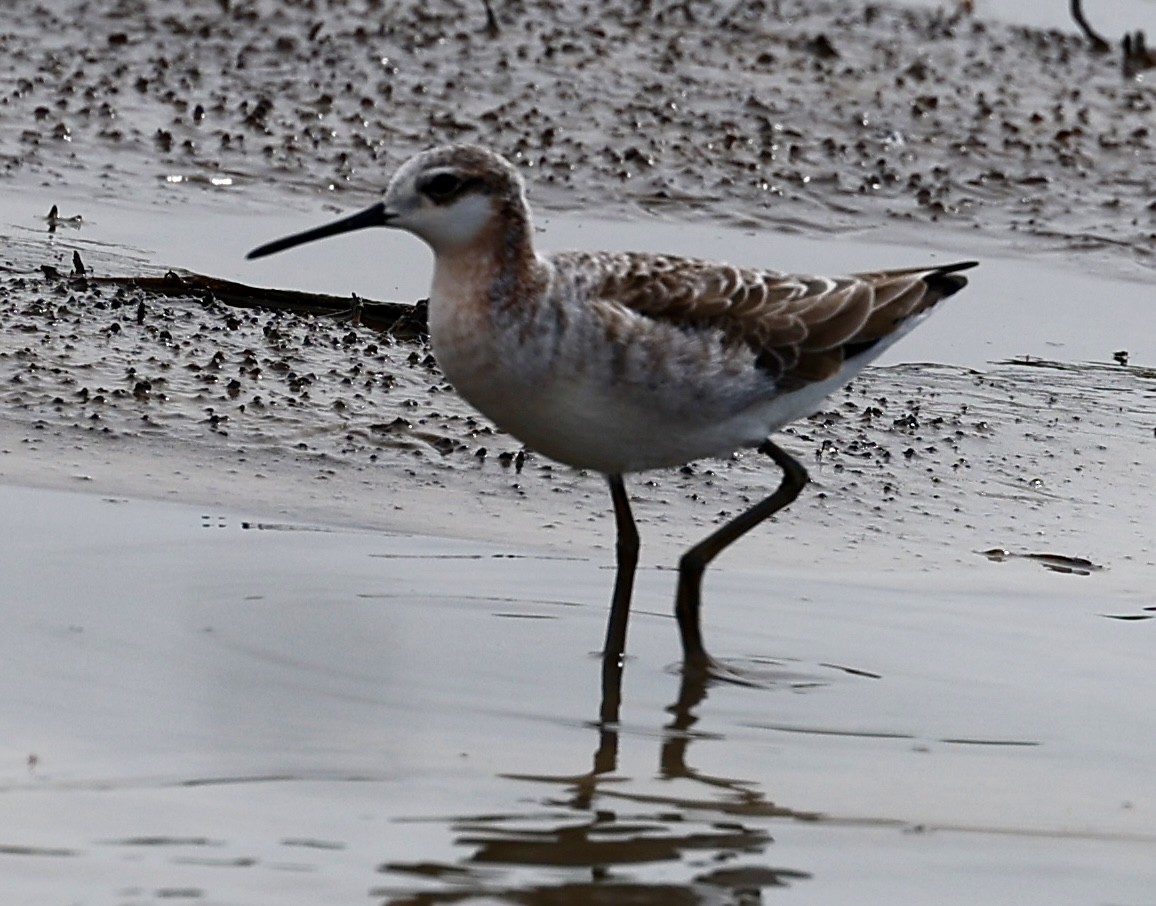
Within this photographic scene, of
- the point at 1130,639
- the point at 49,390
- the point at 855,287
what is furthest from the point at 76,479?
the point at 1130,639

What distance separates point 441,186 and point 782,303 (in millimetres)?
1026

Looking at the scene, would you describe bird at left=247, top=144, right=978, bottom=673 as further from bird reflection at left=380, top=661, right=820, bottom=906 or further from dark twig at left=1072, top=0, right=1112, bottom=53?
dark twig at left=1072, top=0, right=1112, bottom=53

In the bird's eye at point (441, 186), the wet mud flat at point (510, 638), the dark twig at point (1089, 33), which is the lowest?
the wet mud flat at point (510, 638)

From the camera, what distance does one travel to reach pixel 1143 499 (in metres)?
7.40

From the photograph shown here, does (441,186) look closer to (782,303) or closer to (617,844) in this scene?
(782,303)

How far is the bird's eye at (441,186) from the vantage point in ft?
18.4

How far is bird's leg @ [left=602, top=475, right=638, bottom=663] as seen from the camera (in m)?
5.80

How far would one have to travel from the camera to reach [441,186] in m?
5.62

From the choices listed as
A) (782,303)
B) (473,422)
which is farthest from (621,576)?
(473,422)

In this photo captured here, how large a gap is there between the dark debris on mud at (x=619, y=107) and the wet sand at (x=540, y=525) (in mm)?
41

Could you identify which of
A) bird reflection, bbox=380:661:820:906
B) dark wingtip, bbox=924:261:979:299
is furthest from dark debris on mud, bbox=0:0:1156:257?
bird reflection, bbox=380:661:820:906

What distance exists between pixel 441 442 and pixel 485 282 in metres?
2.00

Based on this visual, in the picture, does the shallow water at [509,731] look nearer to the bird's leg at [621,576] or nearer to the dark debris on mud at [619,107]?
the bird's leg at [621,576]

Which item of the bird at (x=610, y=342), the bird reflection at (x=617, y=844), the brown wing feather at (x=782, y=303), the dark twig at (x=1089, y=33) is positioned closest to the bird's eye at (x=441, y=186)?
the bird at (x=610, y=342)
